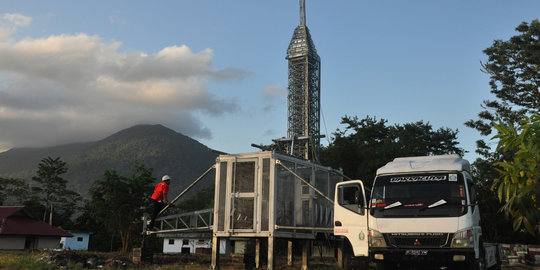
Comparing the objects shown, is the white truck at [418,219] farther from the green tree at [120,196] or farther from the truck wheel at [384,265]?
the green tree at [120,196]

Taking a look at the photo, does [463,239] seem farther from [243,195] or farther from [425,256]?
[243,195]

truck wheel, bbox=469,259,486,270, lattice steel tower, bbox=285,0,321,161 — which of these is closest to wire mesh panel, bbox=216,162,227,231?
truck wheel, bbox=469,259,486,270

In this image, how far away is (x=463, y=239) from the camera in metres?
10.6

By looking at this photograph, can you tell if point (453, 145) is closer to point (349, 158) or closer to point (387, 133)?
point (387, 133)

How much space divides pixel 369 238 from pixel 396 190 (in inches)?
54.1

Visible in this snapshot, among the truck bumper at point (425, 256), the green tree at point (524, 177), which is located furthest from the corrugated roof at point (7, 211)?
the green tree at point (524, 177)

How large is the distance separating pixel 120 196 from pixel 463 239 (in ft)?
112

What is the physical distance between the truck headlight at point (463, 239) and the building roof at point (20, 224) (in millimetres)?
47027

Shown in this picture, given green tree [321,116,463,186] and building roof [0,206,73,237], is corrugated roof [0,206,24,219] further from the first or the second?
green tree [321,116,463,186]

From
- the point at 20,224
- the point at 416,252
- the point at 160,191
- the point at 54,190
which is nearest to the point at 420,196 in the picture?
the point at 416,252

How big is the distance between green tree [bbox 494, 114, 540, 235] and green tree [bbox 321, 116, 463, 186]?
32.5 metres

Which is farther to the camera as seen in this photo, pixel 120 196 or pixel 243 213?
pixel 120 196

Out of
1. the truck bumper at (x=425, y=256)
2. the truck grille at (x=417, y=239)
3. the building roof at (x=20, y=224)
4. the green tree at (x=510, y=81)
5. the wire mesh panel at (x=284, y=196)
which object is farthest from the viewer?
the building roof at (x=20, y=224)

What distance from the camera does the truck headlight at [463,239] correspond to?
10.5 meters
